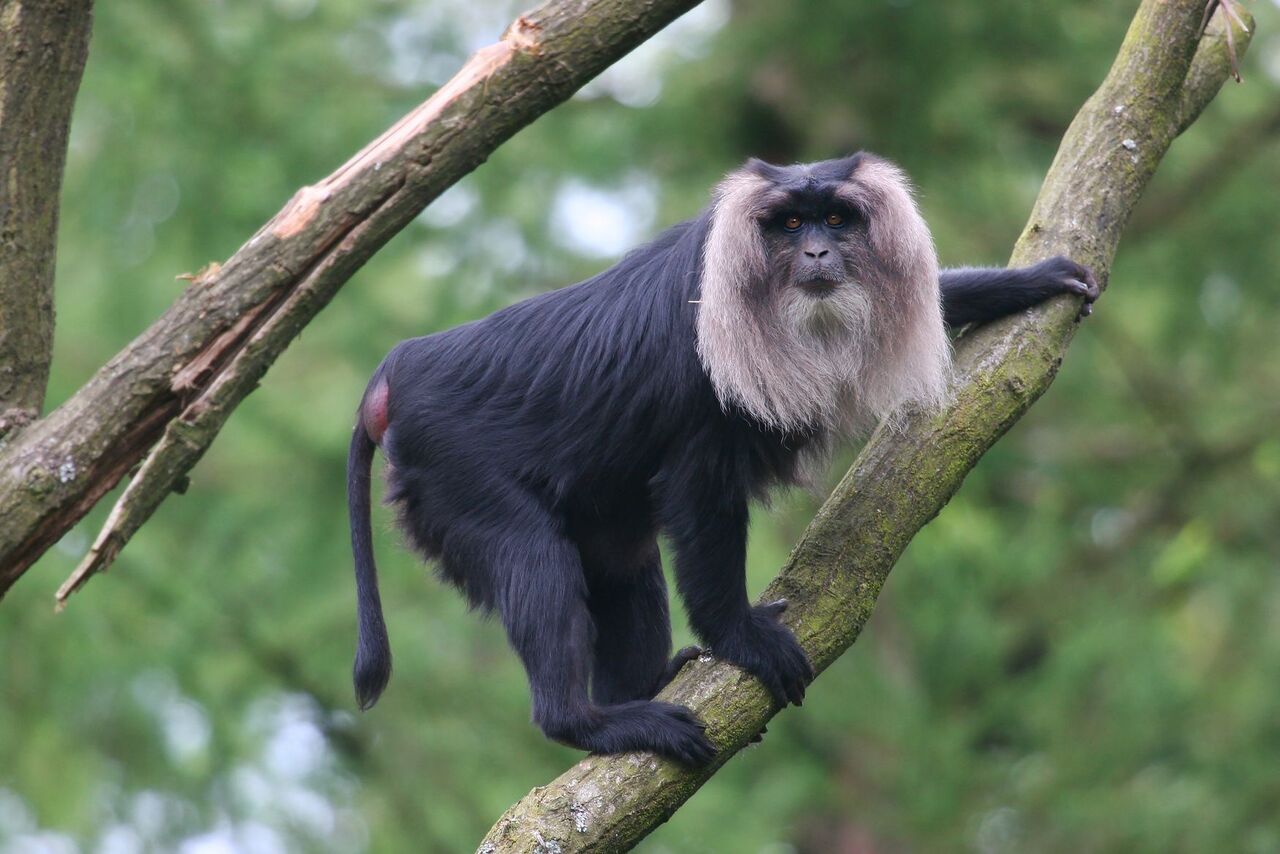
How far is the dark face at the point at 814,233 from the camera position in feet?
12.2

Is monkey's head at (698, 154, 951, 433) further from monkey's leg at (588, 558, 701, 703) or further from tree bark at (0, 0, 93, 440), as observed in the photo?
tree bark at (0, 0, 93, 440)

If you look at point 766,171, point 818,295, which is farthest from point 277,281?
point 818,295

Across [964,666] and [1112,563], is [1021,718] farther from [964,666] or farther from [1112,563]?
[1112,563]

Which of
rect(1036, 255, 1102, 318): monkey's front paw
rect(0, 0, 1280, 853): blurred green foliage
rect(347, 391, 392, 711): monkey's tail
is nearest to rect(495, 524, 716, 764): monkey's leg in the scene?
rect(347, 391, 392, 711): monkey's tail

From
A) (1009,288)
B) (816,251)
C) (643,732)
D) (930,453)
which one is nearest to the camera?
(643,732)

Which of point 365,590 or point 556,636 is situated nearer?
point 556,636

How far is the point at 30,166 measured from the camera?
3.85 metres

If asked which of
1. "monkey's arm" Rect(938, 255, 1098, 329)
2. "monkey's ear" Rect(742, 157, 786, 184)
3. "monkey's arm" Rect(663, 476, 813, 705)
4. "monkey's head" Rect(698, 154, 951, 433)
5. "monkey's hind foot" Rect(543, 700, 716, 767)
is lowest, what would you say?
"monkey's hind foot" Rect(543, 700, 716, 767)

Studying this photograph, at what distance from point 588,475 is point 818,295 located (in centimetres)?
85

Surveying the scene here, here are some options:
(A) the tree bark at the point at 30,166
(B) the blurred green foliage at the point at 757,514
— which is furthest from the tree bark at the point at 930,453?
(B) the blurred green foliage at the point at 757,514

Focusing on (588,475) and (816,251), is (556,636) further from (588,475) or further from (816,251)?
(816,251)

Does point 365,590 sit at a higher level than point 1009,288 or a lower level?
lower

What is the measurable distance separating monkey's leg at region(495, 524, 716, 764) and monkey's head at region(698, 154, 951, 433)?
0.69m

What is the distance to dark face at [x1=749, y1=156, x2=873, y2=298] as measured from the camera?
3.71 m
